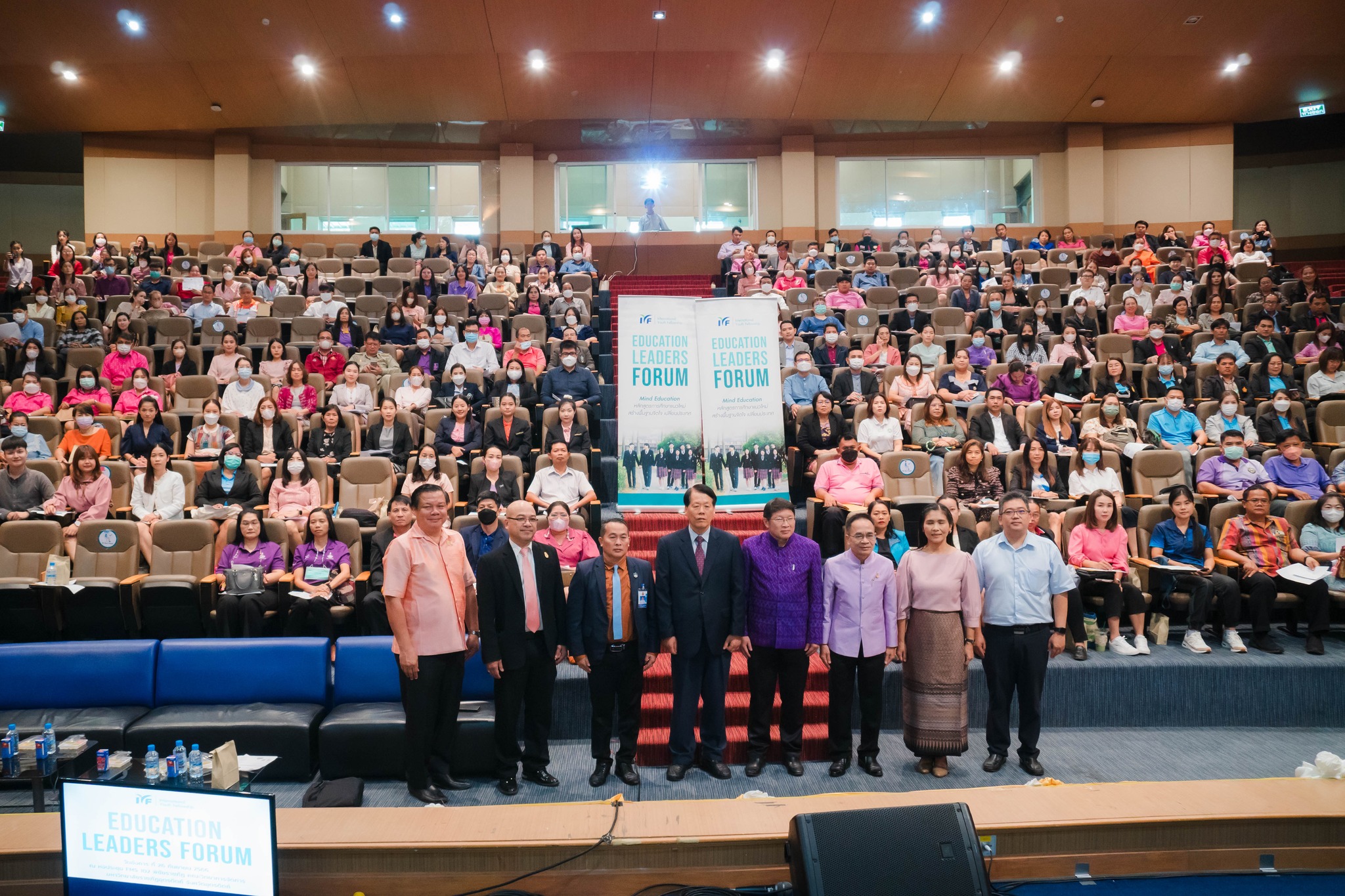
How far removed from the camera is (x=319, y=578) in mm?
5434

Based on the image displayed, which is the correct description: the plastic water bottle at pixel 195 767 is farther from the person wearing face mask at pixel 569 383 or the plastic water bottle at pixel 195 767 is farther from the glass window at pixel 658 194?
the glass window at pixel 658 194

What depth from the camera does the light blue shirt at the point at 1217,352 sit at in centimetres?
876

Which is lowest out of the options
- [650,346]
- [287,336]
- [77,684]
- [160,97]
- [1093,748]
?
[1093,748]

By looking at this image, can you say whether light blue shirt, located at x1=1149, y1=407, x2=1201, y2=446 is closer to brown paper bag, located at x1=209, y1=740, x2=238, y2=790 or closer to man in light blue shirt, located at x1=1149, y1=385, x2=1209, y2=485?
man in light blue shirt, located at x1=1149, y1=385, x2=1209, y2=485

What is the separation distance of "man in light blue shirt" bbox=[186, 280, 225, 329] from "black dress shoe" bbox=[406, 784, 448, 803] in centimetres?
777

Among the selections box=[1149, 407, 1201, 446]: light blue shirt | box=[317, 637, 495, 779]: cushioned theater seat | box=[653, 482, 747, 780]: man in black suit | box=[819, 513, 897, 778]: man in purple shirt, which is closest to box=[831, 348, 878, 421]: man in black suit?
box=[1149, 407, 1201, 446]: light blue shirt

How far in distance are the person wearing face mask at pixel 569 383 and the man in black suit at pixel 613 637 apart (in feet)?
12.9

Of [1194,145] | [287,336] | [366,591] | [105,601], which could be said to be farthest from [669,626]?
[1194,145]

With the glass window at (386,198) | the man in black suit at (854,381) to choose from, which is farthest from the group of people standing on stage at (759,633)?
the glass window at (386,198)

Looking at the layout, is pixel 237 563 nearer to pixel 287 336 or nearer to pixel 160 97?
pixel 287 336

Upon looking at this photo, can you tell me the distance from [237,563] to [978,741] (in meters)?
4.51

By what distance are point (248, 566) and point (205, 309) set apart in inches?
230

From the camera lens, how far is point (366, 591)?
547cm

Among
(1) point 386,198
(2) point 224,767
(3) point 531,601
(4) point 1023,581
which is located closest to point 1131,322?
(4) point 1023,581
